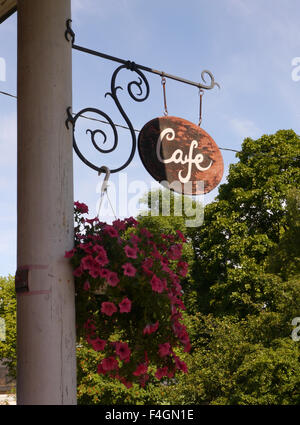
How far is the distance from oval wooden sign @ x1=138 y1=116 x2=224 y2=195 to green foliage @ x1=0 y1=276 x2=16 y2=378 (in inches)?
666

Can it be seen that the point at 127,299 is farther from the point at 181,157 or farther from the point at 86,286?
the point at 181,157

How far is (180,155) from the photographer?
3148 millimetres

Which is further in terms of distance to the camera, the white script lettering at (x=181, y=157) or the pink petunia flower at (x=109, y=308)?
the white script lettering at (x=181, y=157)

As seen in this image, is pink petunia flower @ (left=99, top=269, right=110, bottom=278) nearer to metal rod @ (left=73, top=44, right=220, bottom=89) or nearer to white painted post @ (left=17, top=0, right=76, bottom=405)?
white painted post @ (left=17, top=0, right=76, bottom=405)

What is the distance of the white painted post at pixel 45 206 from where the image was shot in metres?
2.03

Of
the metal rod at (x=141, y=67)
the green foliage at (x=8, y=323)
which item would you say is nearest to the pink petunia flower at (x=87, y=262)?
the metal rod at (x=141, y=67)

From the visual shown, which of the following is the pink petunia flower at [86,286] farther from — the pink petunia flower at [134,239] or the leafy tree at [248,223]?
the leafy tree at [248,223]

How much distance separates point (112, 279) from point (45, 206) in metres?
0.43

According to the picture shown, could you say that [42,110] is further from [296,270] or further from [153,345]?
[296,270]

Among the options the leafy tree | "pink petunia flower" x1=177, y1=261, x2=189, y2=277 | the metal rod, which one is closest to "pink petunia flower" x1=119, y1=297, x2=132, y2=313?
"pink petunia flower" x1=177, y1=261, x2=189, y2=277

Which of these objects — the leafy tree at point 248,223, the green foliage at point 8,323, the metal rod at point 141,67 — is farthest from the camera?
the green foliage at point 8,323

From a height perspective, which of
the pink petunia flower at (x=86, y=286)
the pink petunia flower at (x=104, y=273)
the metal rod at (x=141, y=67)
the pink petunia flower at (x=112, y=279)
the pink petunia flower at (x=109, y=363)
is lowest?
the pink petunia flower at (x=109, y=363)

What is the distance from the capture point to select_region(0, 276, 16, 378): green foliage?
19750 mm

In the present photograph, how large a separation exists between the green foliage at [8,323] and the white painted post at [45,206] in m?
17.7
